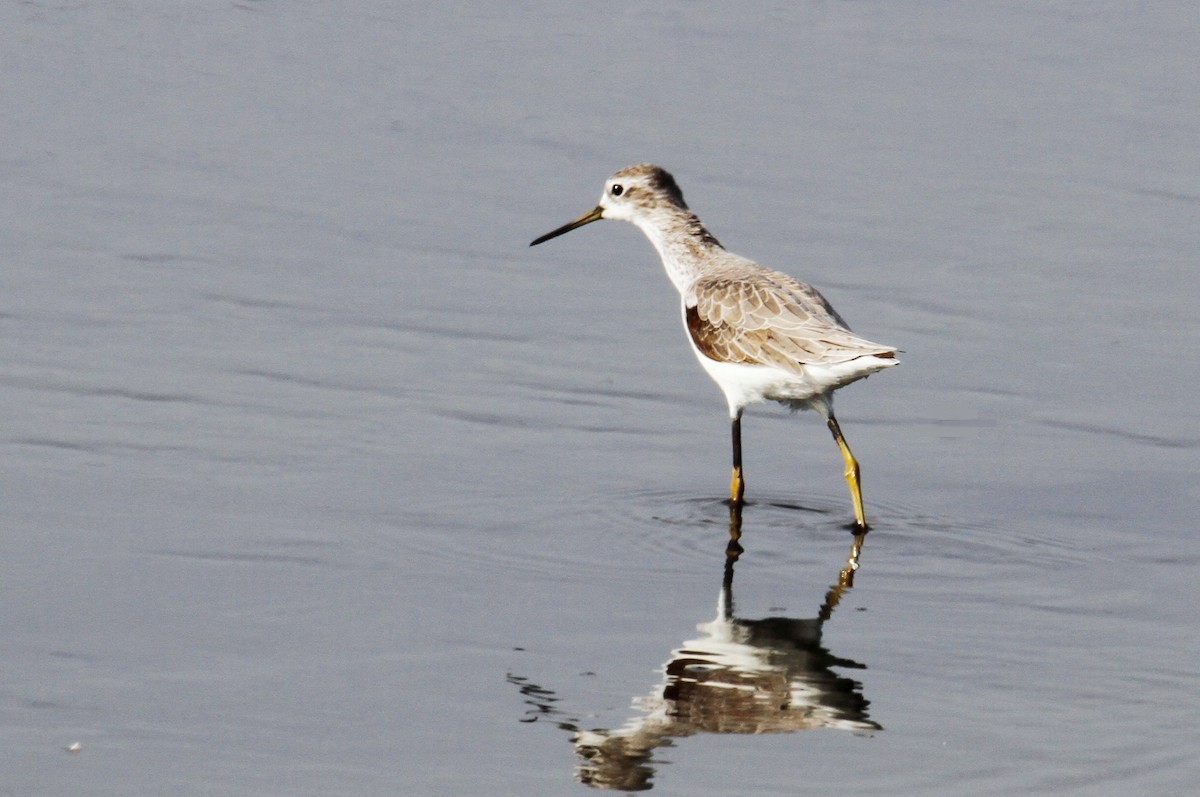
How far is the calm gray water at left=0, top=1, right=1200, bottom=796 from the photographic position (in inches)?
254

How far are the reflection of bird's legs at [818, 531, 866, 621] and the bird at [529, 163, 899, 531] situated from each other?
0.62ft

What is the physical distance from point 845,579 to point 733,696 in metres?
1.55

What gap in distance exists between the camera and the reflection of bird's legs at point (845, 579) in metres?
7.78

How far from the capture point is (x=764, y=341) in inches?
362

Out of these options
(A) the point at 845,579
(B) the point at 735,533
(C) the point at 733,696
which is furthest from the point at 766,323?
(C) the point at 733,696

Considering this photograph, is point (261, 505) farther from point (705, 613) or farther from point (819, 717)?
point (819, 717)

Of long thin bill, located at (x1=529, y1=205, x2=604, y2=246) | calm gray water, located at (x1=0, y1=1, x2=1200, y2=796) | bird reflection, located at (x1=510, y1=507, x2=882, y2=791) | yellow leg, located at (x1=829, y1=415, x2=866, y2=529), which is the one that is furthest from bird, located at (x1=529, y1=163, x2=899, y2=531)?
bird reflection, located at (x1=510, y1=507, x2=882, y2=791)

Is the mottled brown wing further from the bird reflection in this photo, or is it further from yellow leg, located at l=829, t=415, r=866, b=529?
the bird reflection

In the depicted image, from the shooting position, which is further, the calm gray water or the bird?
the bird

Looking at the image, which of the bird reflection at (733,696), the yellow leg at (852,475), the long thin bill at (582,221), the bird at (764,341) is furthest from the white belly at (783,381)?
the long thin bill at (582,221)

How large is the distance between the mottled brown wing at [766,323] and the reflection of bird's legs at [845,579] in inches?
32.2

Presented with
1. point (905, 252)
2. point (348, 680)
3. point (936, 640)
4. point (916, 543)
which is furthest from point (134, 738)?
point (905, 252)

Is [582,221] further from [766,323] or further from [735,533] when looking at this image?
[735,533]

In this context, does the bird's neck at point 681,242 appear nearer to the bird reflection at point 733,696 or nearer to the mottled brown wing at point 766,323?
the mottled brown wing at point 766,323
